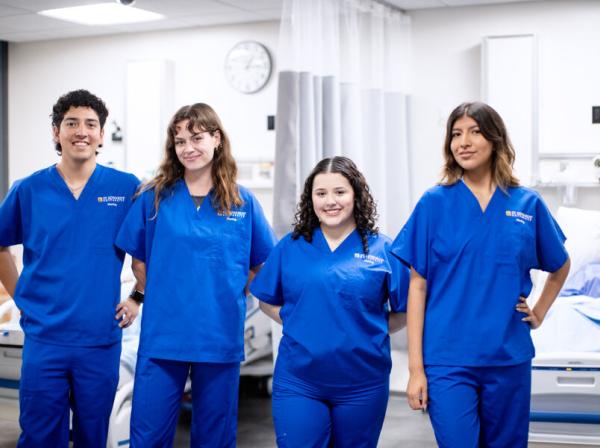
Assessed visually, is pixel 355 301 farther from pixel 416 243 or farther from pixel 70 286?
pixel 70 286

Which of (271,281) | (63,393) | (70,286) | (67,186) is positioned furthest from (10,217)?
(271,281)

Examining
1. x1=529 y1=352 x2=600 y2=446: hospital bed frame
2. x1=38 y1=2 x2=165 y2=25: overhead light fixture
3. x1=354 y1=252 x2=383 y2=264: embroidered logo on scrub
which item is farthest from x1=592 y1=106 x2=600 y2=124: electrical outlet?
x1=354 y1=252 x2=383 y2=264: embroidered logo on scrub

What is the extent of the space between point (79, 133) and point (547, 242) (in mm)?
1346

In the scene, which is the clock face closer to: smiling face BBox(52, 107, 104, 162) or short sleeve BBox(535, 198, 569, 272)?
smiling face BBox(52, 107, 104, 162)

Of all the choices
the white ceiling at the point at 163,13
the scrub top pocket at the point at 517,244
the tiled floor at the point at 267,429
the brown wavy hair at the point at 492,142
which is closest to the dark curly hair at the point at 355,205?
the brown wavy hair at the point at 492,142

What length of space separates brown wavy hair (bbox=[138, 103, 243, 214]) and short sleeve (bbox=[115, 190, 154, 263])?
36 mm

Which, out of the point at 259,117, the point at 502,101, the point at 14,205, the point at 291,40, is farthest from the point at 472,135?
the point at 259,117

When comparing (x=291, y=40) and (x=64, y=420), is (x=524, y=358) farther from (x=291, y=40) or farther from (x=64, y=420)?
(x=291, y=40)

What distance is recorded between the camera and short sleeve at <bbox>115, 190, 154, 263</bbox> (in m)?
2.35

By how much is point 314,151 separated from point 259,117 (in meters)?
1.70

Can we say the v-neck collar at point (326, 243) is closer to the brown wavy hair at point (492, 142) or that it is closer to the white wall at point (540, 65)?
the brown wavy hair at point (492, 142)

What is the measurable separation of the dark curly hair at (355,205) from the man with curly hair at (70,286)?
573 millimetres

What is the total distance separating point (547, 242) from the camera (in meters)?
2.09

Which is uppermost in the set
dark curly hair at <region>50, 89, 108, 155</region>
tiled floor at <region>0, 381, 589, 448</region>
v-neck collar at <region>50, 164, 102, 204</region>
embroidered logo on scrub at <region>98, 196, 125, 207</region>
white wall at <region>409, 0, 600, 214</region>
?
white wall at <region>409, 0, 600, 214</region>
